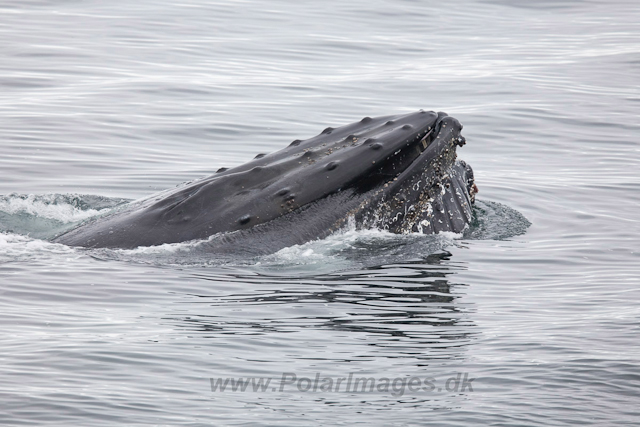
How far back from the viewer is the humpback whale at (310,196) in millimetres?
10219

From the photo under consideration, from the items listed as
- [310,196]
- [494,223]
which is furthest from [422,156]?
[494,223]

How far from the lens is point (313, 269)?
33.6ft

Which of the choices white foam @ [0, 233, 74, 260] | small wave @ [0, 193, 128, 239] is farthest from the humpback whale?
small wave @ [0, 193, 128, 239]

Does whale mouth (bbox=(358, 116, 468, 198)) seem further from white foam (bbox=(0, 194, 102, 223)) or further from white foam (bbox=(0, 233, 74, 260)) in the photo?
white foam (bbox=(0, 194, 102, 223))

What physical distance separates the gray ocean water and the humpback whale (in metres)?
0.21

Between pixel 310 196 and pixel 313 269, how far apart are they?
70 cm

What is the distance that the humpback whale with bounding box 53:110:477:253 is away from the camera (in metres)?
10.2

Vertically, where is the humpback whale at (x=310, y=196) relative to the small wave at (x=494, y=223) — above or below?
above

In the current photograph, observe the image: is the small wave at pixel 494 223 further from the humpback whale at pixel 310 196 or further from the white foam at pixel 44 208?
the white foam at pixel 44 208

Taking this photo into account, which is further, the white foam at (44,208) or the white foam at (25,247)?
the white foam at (44,208)

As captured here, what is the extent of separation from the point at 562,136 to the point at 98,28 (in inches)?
601

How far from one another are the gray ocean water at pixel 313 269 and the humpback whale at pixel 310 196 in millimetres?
206

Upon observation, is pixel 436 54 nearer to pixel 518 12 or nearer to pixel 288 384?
pixel 518 12


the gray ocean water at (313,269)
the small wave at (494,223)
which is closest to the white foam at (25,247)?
the gray ocean water at (313,269)
